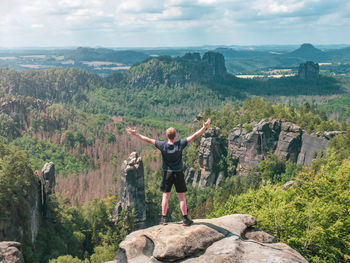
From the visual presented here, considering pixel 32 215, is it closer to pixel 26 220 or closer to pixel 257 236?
pixel 26 220

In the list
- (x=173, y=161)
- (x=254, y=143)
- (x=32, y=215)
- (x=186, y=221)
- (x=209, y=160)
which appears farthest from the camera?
(x=209, y=160)

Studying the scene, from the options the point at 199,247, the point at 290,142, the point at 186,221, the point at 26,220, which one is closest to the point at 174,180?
the point at 186,221

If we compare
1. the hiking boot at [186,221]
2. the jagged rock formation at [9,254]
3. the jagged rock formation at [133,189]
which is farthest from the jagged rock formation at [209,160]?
the hiking boot at [186,221]

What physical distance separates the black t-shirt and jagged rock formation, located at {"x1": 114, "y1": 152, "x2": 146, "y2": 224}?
199 ft

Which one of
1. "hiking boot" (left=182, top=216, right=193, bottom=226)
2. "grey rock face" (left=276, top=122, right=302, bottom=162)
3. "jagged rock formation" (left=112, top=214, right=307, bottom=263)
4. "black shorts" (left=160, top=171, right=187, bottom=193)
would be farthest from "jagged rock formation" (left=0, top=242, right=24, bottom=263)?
"grey rock face" (left=276, top=122, right=302, bottom=162)

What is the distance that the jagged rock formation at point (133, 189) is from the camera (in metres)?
78.8

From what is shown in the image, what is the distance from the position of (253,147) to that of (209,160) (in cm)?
1762

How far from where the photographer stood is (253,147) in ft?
394

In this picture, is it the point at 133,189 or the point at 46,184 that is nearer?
the point at 46,184

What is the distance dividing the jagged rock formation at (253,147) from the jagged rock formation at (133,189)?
155 ft

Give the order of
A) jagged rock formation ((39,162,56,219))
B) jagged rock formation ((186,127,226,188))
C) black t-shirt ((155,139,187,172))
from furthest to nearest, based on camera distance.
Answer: jagged rock formation ((186,127,226,188)) < jagged rock formation ((39,162,56,219)) < black t-shirt ((155,139,187,172))

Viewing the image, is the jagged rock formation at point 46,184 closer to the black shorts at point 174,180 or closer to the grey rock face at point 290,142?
the black shorts at point 174,180

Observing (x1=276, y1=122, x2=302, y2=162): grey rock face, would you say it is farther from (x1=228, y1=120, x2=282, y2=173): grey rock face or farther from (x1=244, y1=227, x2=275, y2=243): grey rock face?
(x1=244, y1=227, x2=275, y2=243): grey rock face

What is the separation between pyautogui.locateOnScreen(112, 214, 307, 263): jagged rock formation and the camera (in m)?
16.5
